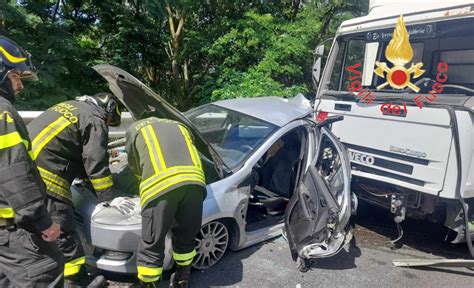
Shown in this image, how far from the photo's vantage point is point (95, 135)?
2547 millimetres

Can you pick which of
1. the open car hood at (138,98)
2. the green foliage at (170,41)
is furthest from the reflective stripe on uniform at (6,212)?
the green foliage at (170,41)

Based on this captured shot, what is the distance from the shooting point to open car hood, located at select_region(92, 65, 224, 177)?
264 cm

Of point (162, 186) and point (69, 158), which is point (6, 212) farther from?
point (162, 186)

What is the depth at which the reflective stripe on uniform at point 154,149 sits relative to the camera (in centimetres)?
243

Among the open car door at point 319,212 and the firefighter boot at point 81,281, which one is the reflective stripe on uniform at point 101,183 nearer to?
the firefighter boot at point 81,281

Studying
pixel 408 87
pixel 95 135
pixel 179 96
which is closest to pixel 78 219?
pixel 95 135

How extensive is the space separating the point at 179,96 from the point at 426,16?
366 inches

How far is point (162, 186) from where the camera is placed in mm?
2381

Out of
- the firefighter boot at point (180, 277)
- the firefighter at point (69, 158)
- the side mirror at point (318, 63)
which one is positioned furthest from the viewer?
the side mirror at point (318, 63)

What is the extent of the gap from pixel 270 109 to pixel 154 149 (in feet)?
5.88

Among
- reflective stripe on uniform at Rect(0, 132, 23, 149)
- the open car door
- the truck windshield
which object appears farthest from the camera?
the truck windshield

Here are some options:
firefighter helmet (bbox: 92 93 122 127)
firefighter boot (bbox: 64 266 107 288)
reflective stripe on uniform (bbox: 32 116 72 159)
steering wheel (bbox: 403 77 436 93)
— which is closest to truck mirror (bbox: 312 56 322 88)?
steering wheel (bbox: 403 77 436 93)

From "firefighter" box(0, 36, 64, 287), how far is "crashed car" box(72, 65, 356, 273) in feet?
2.11

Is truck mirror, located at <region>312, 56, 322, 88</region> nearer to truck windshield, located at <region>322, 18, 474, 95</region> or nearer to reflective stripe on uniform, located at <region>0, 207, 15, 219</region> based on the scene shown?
truck windshield, located at <region>322, 18, 474, 95</region>
